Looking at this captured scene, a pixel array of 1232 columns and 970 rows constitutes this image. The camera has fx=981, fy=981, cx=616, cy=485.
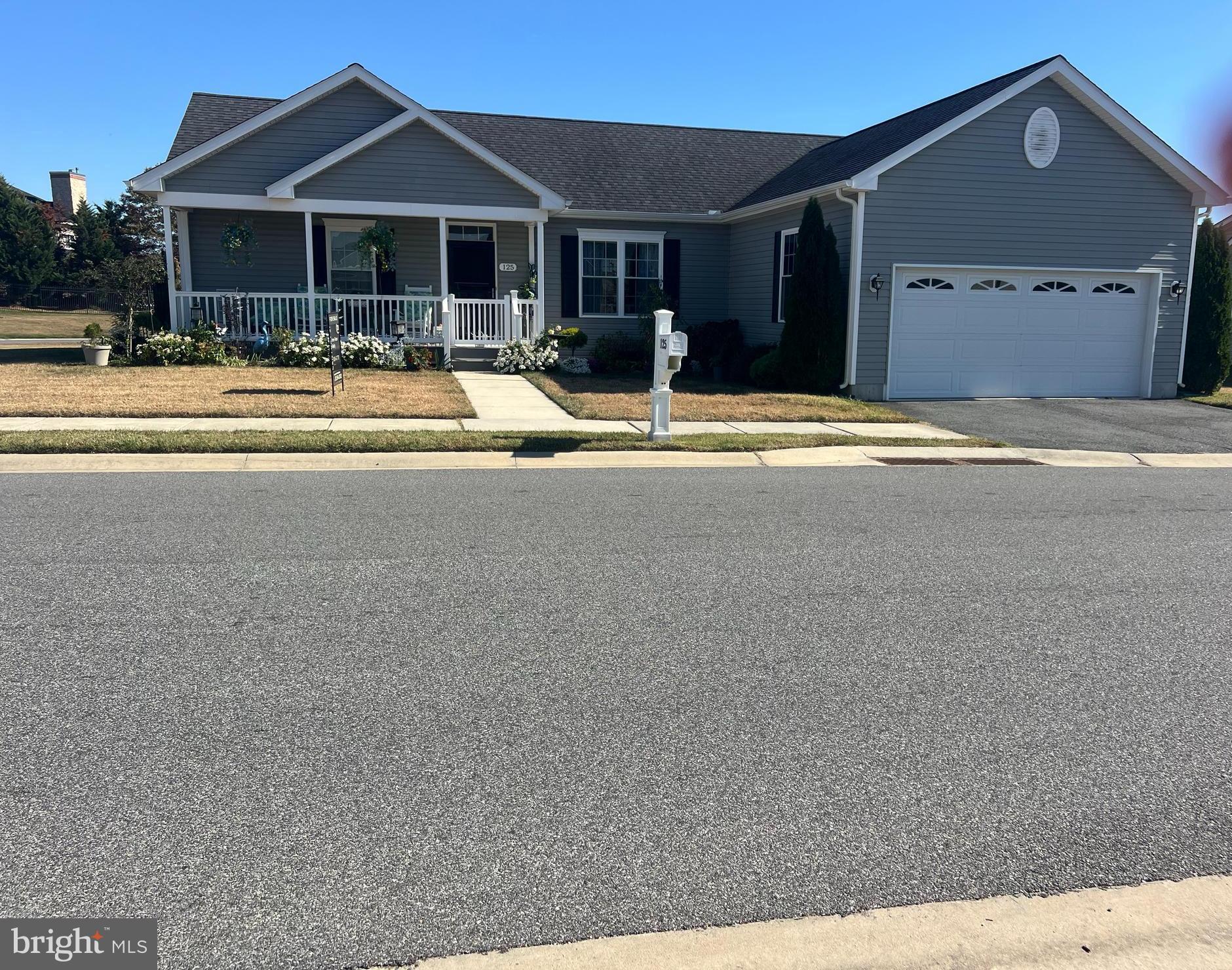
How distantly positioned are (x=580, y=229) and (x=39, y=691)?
58.7 ft

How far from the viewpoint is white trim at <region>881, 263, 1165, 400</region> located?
17000 mm

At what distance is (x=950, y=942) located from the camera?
9.52ft

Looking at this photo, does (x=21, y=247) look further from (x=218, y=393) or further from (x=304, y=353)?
(x=218, y=393)

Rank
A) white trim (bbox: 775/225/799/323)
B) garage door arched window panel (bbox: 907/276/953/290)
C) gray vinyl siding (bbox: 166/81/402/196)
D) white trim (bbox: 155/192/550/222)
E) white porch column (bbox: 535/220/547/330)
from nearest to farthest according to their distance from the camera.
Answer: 1. garage door arched window panel (bbox: 907/276/953/290)
2. white trim (bbox: 155/192/550/222)
3. gray vinyl siding (bbox: 166/81/402/196)
4. white trim (bbox: 775/225/799/323)
5. white porch column (bbox: 535/220/547/330)

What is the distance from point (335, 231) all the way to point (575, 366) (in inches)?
241

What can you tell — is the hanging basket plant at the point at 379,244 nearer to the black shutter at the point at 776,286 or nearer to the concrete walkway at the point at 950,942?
the black shutter at the point at 776,286

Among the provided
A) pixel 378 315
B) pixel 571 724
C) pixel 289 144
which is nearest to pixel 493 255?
pixel 378 315

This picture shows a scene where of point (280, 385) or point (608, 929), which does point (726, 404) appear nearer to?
point (280, 385)

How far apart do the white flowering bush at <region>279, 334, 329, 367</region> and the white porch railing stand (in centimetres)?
62

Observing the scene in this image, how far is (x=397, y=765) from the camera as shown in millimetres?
3732

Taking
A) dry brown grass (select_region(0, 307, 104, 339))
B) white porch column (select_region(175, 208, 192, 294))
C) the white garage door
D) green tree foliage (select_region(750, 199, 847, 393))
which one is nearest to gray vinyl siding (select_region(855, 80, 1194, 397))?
the white garage door

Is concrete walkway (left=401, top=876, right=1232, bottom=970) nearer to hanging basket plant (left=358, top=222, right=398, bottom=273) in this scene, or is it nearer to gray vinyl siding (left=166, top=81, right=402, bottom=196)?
hanging basket plant (left=358, top=222, right=398, bottom=273)

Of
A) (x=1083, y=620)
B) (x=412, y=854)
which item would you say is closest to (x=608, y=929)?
(x=412, y=854)

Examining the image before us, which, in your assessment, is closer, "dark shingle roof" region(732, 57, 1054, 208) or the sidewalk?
the sidewalk
